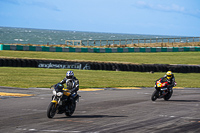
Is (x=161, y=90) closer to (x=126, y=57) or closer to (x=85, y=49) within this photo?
(x=126, y=57)

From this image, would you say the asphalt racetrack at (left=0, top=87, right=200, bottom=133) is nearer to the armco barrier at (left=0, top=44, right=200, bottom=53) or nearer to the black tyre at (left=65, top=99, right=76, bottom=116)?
the black tyre at (left=65, top=99, right=76, bottom=116)

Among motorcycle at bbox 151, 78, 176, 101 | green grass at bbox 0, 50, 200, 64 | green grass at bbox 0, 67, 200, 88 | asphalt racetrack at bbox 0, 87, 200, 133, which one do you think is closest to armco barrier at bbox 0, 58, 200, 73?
green grass at bbox 0, 67, 200, 88

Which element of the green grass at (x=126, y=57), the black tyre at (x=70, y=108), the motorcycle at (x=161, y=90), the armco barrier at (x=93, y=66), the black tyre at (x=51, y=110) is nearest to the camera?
the black tyre at (x=51, y=110)

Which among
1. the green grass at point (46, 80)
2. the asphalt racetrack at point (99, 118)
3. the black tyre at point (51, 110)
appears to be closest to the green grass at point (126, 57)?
the green grass at point (46, 80)

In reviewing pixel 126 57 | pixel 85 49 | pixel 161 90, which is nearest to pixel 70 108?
pixel 161 90

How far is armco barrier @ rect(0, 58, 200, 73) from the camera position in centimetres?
2969

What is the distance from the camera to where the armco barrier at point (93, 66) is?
1169 inches

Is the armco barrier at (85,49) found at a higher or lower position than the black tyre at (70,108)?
higher

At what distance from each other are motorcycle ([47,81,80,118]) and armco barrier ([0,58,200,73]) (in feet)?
63.7

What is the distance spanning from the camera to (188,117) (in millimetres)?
11102

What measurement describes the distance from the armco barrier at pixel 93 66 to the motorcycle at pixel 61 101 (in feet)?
63.7

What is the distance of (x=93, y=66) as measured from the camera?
31.5 m

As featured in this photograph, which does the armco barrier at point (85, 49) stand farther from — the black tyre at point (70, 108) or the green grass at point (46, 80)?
the black tyre at point (70, 108)

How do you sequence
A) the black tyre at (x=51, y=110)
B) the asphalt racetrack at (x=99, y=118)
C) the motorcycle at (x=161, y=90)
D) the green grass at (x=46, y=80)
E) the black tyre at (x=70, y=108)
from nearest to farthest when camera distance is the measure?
1. the asphalt racetrack at (x=99, y=118)
2. the black tyre at (x=51, y=110)
3. the black tyre at (x=70, y=108)
4. the motorcycle at (x=161, y=90)
5. the green grass at (x=46, y=80)
